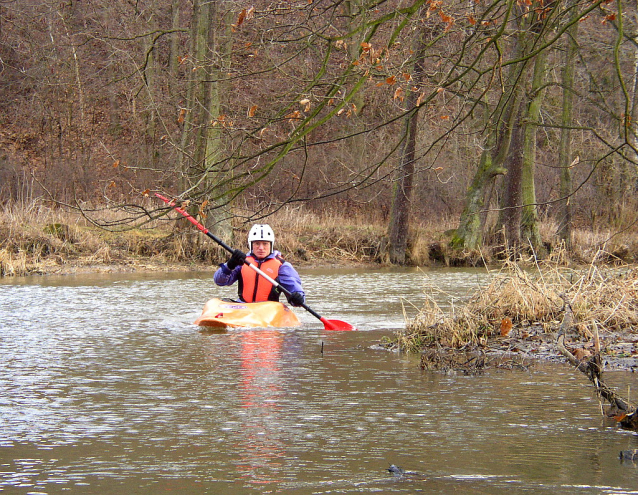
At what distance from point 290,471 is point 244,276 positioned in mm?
6967

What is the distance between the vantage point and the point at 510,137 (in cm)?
2188

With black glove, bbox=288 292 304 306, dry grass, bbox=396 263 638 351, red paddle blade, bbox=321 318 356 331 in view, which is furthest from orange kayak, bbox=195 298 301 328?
dry grass, bbox=396 263 638 351

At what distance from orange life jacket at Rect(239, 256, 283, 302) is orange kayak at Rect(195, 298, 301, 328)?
14.6 inches

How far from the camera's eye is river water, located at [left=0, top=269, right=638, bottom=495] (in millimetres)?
Answer: 4887

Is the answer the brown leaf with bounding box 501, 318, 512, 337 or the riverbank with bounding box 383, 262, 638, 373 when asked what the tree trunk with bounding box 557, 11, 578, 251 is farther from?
the brown leaf with bounding box 501, 318, 512, 337

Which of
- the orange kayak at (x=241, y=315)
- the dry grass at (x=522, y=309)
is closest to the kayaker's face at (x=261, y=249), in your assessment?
the orange kayak at (x=241, y=315)

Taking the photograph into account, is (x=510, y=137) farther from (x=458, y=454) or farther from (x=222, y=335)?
(x=458, y=454)

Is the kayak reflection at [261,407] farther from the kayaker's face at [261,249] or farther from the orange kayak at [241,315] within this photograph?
the kayaker's face at [261,249]

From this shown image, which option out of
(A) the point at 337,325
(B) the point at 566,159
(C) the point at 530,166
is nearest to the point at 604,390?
(A) the point at 337,325

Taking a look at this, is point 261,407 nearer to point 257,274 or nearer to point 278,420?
point 278,420

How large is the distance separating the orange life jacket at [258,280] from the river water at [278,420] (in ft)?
2.95

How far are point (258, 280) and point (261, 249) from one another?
388mm

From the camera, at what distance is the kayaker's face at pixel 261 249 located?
39.1ft

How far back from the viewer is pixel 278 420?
20.6 feet
